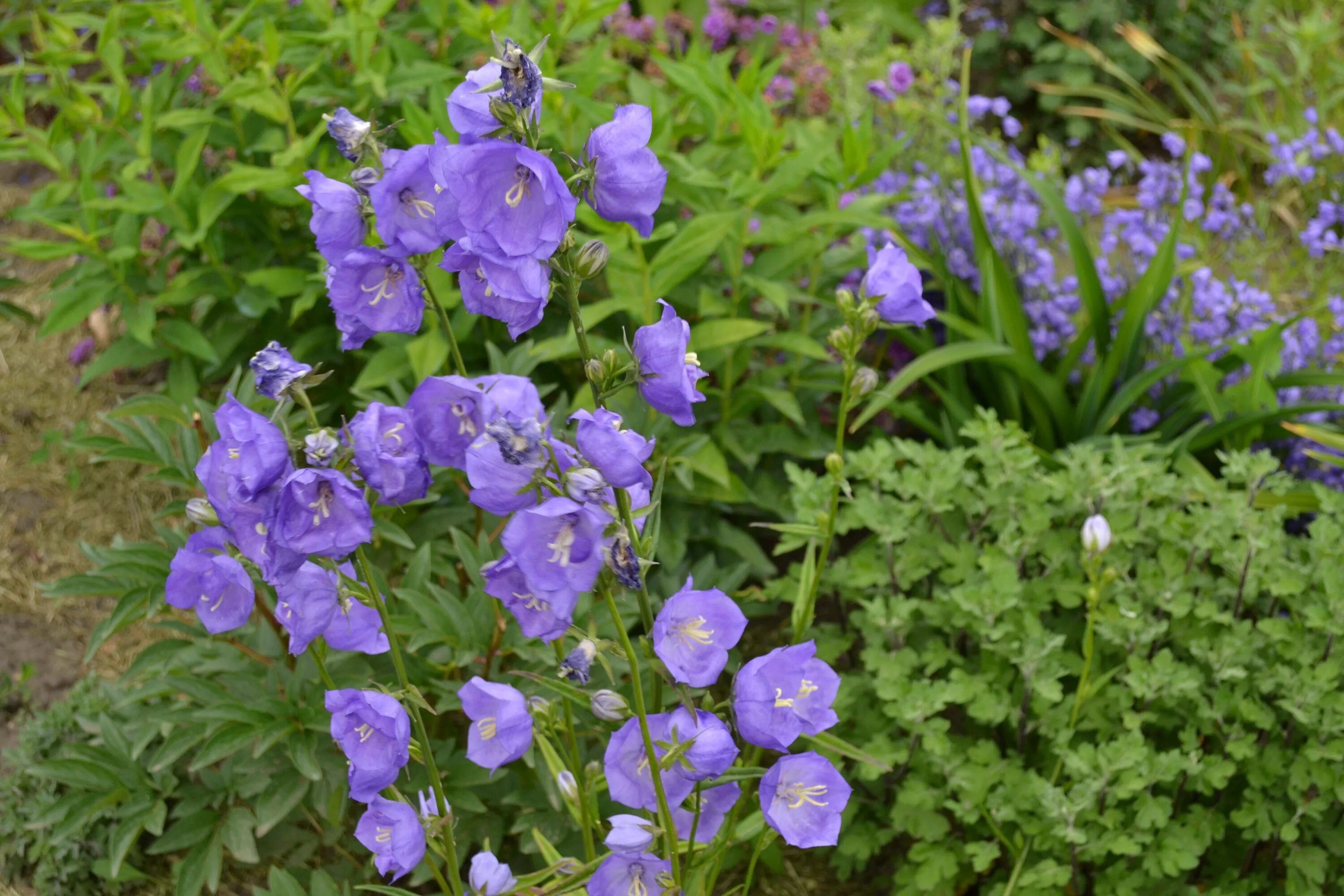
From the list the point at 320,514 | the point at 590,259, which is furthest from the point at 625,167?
the point at 320,514

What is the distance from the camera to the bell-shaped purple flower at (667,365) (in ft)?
3.80

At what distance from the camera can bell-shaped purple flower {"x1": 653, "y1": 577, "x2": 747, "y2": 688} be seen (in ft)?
3.97

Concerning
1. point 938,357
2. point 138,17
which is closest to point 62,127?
point 138,17

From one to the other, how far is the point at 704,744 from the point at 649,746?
0.06 meters

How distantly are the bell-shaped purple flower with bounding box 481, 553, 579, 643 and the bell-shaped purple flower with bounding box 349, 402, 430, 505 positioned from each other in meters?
0.13

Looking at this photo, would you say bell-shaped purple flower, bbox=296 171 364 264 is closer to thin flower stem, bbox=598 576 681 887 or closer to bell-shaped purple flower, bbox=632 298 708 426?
bell-shaped purple flower, bbox=632 298 708 426

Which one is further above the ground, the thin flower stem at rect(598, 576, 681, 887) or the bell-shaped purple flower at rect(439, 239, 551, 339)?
the bell-shaped purple flower at rect(439, 239, 551, 339)

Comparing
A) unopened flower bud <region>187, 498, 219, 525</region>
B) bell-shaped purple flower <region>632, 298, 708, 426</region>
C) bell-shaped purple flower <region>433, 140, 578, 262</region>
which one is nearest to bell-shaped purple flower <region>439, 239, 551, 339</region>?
bell-shaped purple flower <region>433, 140, 578, 262</region>

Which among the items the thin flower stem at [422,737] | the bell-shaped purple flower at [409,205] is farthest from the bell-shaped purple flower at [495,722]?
the bell-shaped purple flower at [409,205]

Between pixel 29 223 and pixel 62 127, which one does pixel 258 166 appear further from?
pixel 29 223

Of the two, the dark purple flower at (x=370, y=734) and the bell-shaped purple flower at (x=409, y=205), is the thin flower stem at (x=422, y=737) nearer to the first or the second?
the dark purple flower at (x=370, y=734)

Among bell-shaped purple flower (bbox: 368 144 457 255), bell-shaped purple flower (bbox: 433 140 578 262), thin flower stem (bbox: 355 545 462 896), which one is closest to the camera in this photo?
bell-shaped purple flower (bbox: 433 140 578 262)

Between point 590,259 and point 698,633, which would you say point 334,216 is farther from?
point 698,633

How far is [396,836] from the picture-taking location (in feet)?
4.29
